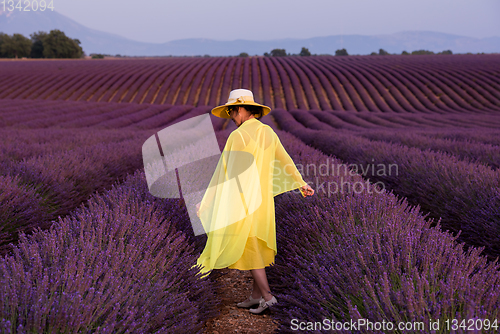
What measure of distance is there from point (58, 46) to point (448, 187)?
6057 centimetres

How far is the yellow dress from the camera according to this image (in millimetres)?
1992

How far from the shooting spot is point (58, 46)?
49031 mm

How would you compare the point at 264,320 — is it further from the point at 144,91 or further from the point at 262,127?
the point at 144,91

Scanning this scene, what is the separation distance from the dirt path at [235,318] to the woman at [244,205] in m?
0.06

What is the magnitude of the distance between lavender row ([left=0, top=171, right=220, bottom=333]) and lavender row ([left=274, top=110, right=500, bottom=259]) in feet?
8.36

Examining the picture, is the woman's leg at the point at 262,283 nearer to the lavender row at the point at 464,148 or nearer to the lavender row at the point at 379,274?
the lavender row at the point at 379,274

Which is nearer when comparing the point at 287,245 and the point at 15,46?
the point at 287,245

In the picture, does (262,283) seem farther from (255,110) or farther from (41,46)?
(41,46)

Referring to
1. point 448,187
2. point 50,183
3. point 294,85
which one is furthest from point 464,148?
point 294,85

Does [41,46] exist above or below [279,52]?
below

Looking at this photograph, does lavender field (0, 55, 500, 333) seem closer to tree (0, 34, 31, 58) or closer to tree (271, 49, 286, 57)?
tree (0, 34, 31, 58)

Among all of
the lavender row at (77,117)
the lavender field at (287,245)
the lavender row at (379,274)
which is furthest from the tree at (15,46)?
the lavender row at (379,274)

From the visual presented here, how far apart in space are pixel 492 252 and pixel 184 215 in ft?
8.77

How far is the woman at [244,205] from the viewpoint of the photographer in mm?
1992
